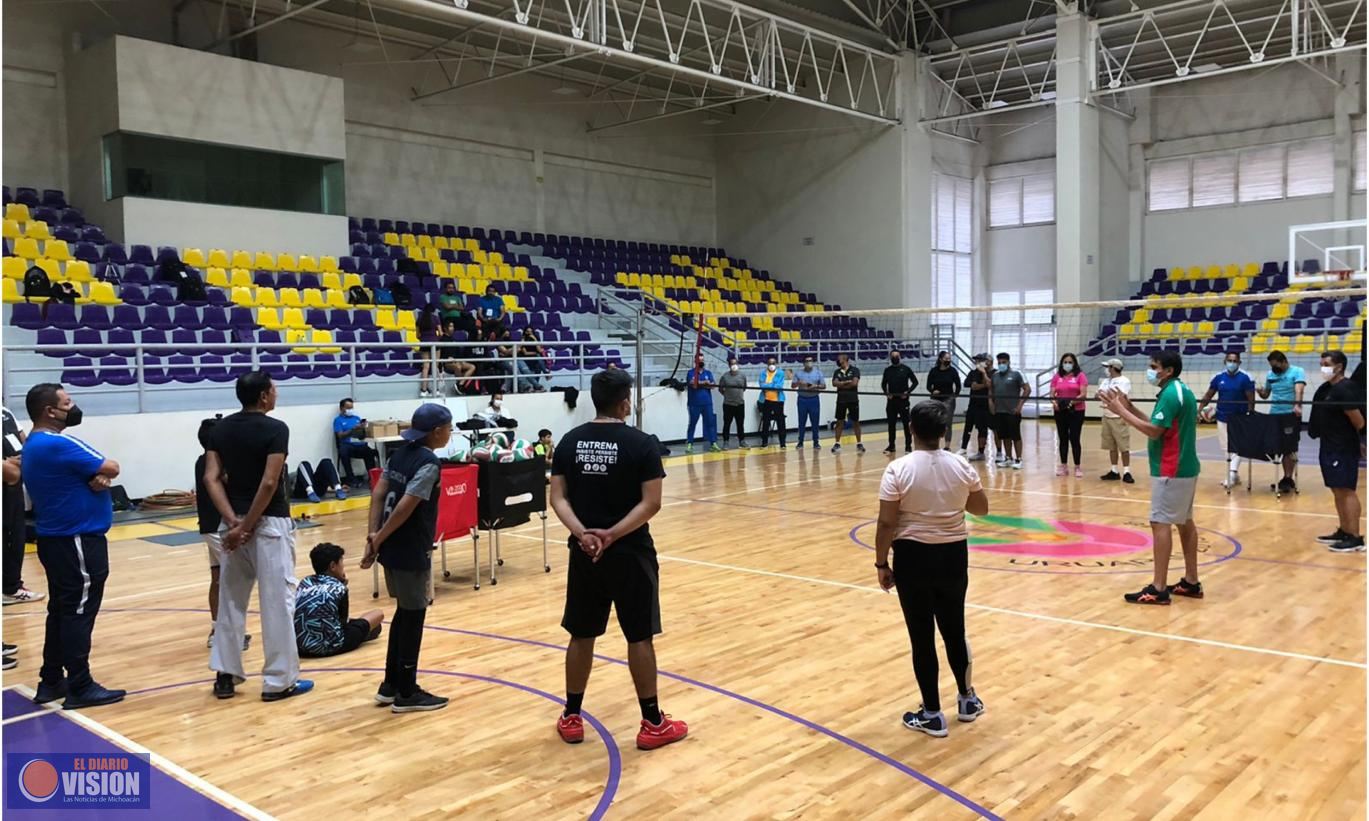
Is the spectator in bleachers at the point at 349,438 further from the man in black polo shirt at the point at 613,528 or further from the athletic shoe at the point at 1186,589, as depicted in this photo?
the athletic shoe at the point at 1186,589

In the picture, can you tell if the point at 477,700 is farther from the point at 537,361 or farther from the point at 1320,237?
the point at 1320,237

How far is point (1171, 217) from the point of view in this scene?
25703mm

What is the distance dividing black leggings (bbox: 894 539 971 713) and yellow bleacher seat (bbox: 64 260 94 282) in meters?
13.6

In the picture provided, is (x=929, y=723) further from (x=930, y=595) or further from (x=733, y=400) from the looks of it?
(x=733, y=400)

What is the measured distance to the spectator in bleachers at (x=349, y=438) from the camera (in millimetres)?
13117

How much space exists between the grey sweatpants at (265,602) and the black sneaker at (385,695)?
1.64 feet

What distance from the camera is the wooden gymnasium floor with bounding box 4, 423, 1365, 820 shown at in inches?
163

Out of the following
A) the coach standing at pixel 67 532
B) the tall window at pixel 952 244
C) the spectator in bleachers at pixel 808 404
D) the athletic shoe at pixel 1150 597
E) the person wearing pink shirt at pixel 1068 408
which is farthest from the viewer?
the tall window at pixel 952 244

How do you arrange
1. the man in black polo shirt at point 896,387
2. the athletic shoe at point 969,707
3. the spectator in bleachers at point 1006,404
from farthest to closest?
1. the man in black polo shirt at point 896,387
2. the spectator in bleachers at point 1006,404
3. the athletic shoe at point 969,707

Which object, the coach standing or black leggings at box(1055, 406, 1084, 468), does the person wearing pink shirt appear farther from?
the coach standing

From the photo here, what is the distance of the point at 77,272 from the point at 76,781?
12180 mm

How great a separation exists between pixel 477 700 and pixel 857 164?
21765mm

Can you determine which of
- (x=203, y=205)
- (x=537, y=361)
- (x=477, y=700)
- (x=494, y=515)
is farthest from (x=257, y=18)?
(x=477, y=700)

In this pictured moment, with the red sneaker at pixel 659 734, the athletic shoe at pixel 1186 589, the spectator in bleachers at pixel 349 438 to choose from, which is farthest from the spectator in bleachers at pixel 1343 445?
the spectator in bleachers at pixel 349 438
